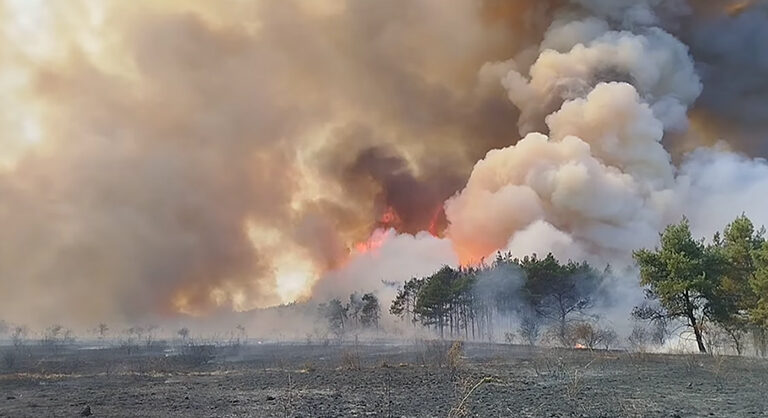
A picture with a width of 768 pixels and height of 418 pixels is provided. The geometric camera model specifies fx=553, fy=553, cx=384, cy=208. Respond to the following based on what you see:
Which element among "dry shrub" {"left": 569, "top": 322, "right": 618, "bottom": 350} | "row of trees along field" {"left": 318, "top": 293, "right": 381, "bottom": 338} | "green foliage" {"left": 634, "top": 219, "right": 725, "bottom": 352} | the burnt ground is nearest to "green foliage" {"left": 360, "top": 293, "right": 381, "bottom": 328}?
"row of trees along field" {"left": 318, "top": 293, "right": 381, "bottom": 338}

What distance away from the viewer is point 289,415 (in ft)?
46.1

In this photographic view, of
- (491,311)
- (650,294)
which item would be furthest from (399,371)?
(491,311)

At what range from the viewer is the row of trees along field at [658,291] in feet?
128

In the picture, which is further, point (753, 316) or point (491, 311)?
point (491, 311)

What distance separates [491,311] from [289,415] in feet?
253

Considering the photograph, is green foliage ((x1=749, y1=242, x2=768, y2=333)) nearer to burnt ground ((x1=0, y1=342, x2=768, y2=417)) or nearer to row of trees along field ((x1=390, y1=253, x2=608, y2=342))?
burnt ground ((x1=0, y1=342, x2=768, y2=417))

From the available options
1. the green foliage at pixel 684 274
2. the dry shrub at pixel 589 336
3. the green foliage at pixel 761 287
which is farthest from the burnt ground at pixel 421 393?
the dry shrub at pixel 589 336

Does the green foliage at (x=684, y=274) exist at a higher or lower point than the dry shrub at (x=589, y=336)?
higher

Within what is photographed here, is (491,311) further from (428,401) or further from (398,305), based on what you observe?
(428,401)

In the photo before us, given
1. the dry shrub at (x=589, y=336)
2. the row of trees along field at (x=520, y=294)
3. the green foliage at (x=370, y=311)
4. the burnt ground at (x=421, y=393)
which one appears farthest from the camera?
the green foliage at (x=370, y=311)

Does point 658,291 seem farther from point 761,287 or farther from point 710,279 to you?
point 761,287

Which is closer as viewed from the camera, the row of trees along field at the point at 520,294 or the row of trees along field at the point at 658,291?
the row of trees along field at the point at 658,291

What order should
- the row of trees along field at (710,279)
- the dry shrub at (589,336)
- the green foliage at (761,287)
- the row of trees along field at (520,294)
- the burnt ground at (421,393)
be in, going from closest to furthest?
the burnt ground at (421,393)
the green foliage at (761,287)
the row of trees along field at (710,279)
the dry shrub at (589,336)
the row of trees along field at (520,294)

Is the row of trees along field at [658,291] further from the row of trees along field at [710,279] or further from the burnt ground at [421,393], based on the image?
the burnt ground at [421,393]
